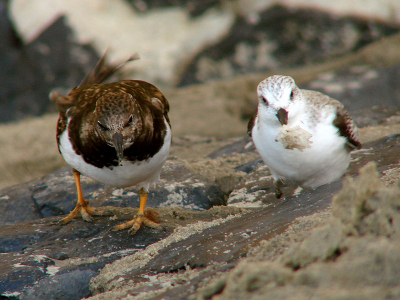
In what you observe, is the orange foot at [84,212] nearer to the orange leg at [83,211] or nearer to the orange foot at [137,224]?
the orange leg at [83,211]

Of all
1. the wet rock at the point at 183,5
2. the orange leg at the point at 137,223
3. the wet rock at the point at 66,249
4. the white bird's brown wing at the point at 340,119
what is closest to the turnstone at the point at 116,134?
the orange leg at the point at 137,223

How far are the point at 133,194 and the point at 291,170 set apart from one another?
2013 mm

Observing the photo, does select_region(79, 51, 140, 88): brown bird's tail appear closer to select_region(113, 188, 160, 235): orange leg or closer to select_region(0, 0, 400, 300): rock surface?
select_region(0, 0, 400, 300): rock surface

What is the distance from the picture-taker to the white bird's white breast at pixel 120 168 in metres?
3.59

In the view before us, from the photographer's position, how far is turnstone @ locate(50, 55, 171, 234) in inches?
132

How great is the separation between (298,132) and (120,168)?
57.8 inches

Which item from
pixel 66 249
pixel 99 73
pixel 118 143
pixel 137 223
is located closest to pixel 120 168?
pixel 118 143

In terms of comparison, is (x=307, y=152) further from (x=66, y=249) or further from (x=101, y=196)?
(x=101, y=196)

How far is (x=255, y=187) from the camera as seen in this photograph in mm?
4746

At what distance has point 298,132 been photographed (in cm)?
333

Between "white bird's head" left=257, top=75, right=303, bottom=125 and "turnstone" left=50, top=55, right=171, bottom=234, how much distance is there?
36.9 inches

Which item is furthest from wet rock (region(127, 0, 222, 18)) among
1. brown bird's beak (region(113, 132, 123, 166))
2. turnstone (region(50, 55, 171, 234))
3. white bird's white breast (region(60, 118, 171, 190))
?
brown bird's beak (region(113, 132, 123, 166))

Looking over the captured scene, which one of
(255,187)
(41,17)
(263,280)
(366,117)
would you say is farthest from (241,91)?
(263,280)

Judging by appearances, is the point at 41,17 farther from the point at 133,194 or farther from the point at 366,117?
the point at 366,117
